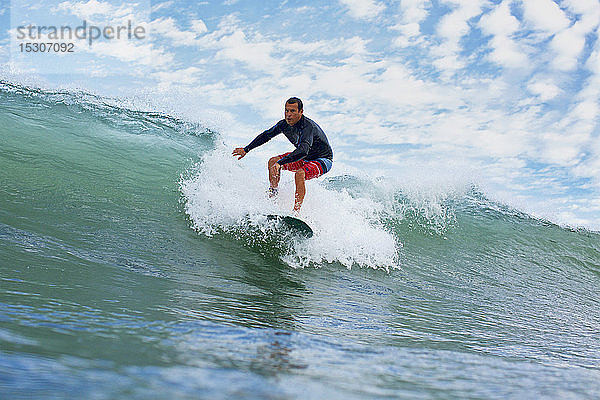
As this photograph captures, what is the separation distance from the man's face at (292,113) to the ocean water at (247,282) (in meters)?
1.14

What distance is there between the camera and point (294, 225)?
18.0 ft

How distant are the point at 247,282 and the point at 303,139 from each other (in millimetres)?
2237

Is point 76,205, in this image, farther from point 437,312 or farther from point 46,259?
point 437,312

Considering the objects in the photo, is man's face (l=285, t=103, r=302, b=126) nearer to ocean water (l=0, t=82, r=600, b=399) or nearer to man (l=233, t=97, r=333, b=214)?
man (l=233, t=97, r=333, b=214)

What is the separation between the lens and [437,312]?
408cm

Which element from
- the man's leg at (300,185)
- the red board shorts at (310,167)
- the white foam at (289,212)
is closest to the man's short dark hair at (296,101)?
the red board shorts at (310,167)

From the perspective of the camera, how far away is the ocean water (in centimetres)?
122

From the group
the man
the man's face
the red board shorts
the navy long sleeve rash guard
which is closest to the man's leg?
the man

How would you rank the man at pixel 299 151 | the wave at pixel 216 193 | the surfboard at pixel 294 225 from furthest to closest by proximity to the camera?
the wave at pixel 216 193 → the man at pixel 299 151 → the surfboard at pixel 294 225

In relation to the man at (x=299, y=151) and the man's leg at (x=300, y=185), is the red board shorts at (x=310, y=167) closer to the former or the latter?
the man at (x=299, y=151)

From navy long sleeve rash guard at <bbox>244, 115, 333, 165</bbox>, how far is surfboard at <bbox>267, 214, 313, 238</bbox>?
689 mm

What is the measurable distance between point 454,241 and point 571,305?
274cm

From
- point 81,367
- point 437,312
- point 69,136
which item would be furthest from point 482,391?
point 69,136

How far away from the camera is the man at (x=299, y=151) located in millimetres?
5601
